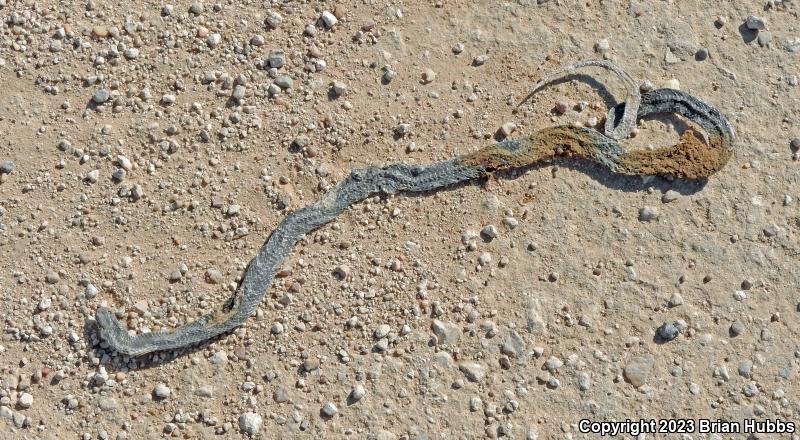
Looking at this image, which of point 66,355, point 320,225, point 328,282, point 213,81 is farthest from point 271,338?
point 213,81

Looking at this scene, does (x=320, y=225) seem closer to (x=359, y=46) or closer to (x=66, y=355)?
(x=359, y=46)

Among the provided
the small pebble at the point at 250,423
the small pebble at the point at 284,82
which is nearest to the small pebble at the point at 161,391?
the small pebble at the point at 250,423

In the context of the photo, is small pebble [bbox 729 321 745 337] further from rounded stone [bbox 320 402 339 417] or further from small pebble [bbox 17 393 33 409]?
small pebble [bbox 17 393 33 409]

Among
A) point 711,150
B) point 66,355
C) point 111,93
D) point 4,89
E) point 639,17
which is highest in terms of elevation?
point 639,17

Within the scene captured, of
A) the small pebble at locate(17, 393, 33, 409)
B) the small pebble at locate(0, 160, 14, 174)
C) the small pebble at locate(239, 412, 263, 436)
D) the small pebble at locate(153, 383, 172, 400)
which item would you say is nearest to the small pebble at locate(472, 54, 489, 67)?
the small pebble at locate(239, 412, 263, 436)

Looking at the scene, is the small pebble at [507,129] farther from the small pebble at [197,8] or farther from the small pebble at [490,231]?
the small pebble at [197,8]

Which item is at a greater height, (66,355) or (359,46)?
(359,46)

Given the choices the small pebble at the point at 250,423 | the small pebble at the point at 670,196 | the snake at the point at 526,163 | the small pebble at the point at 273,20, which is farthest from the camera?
the small pebble at the point at 273,20
